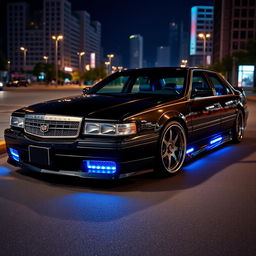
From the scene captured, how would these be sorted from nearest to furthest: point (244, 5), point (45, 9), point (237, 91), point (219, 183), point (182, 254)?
point (182, 254), point (219, 183), point (237, 91), point (244, 5), point (45, 9)

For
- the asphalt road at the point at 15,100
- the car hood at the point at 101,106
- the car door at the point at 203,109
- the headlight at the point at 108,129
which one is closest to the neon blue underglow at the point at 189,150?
the car door at the point at 203,109

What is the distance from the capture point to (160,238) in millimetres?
3344

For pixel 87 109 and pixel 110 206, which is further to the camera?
pixel 87 109

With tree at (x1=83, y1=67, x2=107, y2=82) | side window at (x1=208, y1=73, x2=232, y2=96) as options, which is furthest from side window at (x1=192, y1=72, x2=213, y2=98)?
tree at (x1=83, y1=67, x2=107, y2=82)

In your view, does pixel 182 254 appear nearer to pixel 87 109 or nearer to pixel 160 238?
pixel 160 238

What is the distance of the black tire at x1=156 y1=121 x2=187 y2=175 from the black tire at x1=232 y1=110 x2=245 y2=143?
8.73 ft

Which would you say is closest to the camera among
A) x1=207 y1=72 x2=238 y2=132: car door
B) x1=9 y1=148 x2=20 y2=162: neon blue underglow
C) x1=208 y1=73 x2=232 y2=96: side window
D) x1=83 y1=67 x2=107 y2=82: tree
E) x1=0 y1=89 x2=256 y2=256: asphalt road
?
x1=0 y1=89 x2=256 y2=256: asphalt road

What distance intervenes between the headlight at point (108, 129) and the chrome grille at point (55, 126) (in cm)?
13

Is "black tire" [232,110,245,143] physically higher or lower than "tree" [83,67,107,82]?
lower

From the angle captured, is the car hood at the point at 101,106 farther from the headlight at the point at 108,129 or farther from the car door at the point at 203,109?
the car door at the point at 203,109

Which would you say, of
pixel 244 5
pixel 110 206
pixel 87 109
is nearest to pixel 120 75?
pixel 87 109

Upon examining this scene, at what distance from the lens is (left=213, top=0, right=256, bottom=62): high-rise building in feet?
412

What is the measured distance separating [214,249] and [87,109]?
2443mm

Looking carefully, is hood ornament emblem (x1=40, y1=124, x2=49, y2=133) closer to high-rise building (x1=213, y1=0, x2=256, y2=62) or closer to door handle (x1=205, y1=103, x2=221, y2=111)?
door handle (x1=205, y1=103, x2=221, y2=111)
